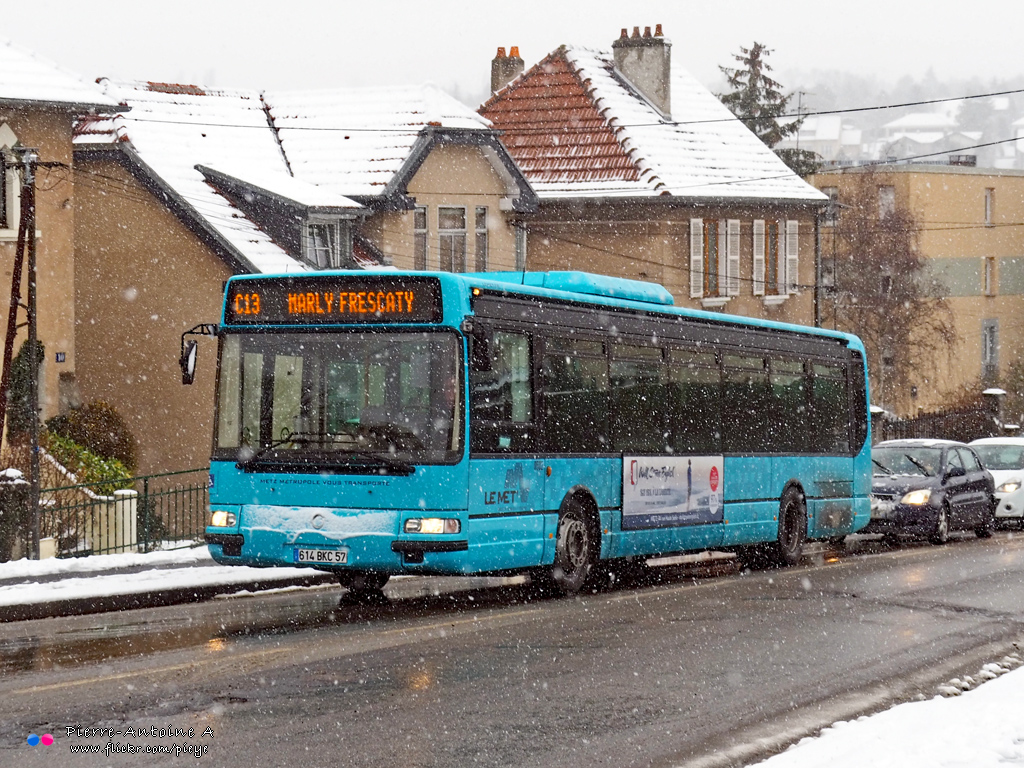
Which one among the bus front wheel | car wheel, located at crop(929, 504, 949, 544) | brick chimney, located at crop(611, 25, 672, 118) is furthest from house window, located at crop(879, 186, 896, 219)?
the bus front wheel

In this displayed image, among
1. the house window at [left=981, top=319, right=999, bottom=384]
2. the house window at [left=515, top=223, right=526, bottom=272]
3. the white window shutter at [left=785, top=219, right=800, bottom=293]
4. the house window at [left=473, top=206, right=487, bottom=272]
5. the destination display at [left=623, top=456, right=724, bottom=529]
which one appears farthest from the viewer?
the house window at [left=981, top=319, right=999, bottom=384]

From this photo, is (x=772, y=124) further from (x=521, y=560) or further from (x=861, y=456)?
(x=521, y=560)

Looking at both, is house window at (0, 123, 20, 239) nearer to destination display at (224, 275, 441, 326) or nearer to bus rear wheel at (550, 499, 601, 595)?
destination display at (224, 275, 441, 326)

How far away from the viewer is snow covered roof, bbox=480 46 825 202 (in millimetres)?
43062

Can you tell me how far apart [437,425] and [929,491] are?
1261 centimetres

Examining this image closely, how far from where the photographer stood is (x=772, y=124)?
249 feet

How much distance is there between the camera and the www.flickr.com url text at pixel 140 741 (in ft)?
26.6

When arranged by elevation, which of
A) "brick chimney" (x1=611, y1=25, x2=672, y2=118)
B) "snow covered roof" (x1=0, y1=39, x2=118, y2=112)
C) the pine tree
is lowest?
"snow covered roof" (x1=0, y1=39, x2=118, y2=112)

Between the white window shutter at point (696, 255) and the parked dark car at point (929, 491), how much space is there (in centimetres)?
1667

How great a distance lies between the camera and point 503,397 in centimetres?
1523

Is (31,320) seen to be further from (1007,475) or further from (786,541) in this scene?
(1007,475)

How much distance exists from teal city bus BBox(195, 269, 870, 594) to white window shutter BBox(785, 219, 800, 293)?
28462 mm

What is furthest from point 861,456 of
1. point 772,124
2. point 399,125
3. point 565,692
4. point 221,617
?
point 772,124

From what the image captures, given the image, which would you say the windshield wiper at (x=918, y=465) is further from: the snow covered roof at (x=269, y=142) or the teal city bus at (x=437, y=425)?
the snow covered roof at (x=269, y=142)
